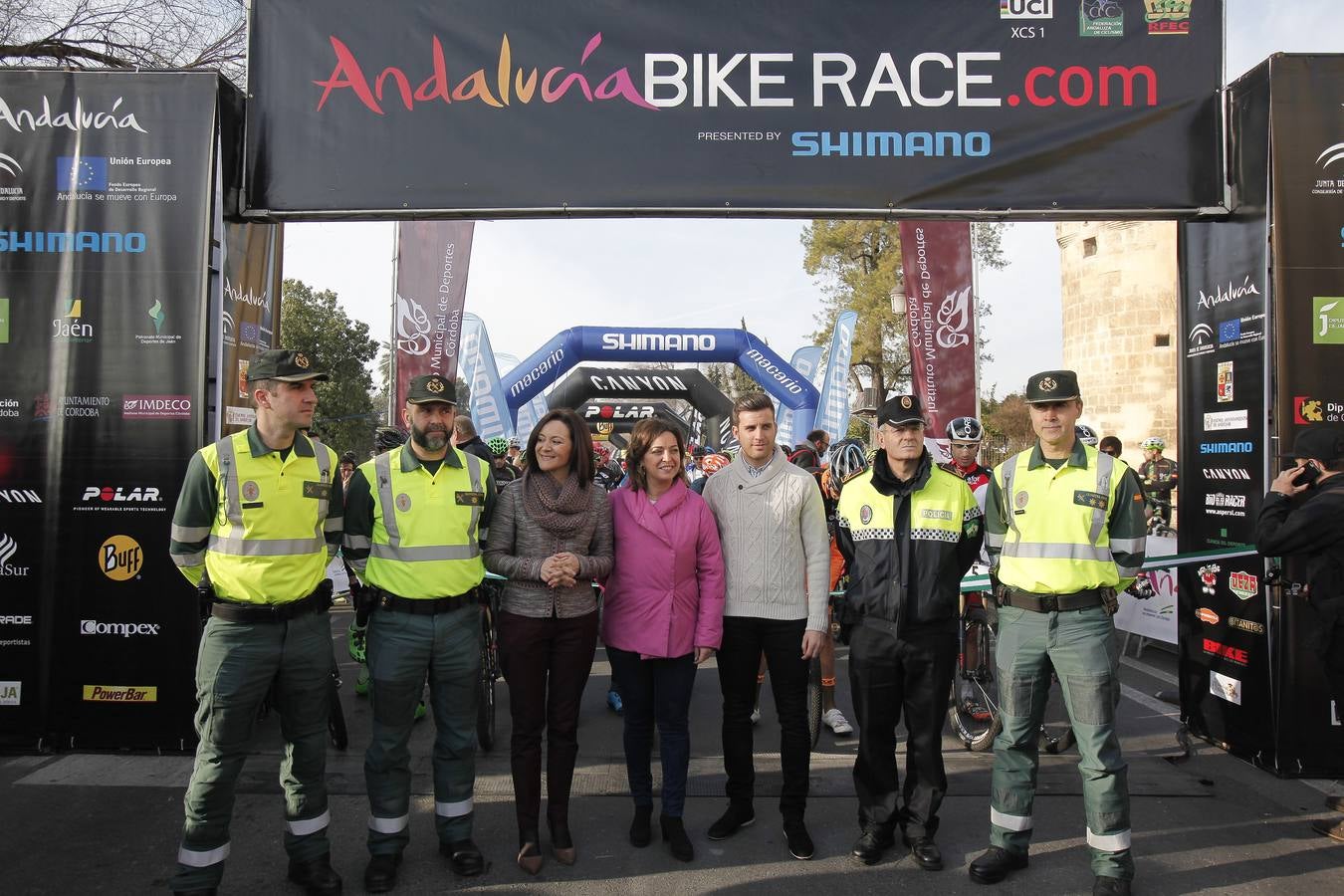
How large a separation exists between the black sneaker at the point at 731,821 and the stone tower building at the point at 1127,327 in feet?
64.8

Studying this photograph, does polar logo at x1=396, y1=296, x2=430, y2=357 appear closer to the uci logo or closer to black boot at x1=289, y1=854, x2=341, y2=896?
the uci logo

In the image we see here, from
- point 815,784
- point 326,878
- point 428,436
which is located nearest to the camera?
point 326,878

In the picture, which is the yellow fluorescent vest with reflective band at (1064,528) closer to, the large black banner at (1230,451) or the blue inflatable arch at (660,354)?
the large black banner at (1230,451)

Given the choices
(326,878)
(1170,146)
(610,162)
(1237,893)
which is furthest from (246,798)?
(1170,146)

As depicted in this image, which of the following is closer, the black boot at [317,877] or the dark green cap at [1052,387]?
the black boot at [317,877]

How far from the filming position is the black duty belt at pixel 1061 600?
3.58 meters

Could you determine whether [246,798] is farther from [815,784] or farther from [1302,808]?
[1302,808]

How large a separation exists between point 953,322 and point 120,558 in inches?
390

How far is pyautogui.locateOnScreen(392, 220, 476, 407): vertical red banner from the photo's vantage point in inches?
452

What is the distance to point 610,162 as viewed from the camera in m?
4.89

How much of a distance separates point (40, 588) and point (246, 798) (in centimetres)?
188

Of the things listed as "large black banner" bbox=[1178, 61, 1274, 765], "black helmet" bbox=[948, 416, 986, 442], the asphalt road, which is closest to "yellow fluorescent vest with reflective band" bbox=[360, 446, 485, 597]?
the asphalt road

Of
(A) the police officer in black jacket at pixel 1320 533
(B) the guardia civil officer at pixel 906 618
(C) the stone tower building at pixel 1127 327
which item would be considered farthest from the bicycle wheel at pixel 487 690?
(C) the stone tower building at pixel 1127 327

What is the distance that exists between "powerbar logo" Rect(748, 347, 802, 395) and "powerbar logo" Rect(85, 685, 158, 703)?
547 inches
